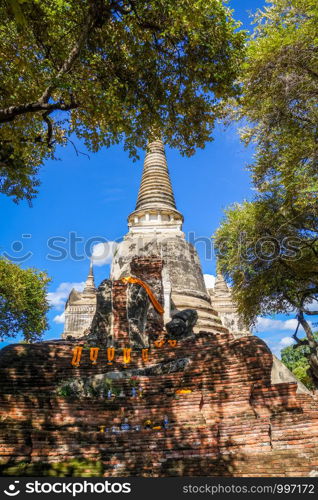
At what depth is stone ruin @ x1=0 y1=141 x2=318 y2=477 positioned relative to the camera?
5.46m

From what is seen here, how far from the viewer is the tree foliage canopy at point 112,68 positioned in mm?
7434

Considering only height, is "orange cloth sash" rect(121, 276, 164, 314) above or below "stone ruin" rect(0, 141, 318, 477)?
above

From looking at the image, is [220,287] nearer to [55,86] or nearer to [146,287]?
[146,287]

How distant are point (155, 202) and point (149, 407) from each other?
2006 cm

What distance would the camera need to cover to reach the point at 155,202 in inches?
1014

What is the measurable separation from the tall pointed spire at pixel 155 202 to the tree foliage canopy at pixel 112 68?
49.2 feet

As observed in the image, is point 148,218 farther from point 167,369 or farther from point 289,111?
point 167,369

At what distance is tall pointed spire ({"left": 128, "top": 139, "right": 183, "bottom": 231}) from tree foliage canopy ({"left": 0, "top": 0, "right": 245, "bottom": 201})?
1499 centimetres

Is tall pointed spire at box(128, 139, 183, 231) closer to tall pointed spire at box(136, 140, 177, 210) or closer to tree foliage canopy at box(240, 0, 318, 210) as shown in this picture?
tall pointed spire at box(136, 140, 177, 210)

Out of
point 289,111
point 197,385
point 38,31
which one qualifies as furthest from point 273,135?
point 197,385

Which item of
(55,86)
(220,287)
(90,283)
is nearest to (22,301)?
(90,283)

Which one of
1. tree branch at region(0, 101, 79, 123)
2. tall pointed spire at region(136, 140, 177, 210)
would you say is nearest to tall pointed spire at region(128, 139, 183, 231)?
tall pointed spire at region(136, 140, 177, 210)

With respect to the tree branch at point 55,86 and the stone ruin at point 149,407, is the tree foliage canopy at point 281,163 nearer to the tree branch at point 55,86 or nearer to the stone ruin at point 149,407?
the tree branch at point 55,86

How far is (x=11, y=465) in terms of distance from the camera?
5.39 meters
